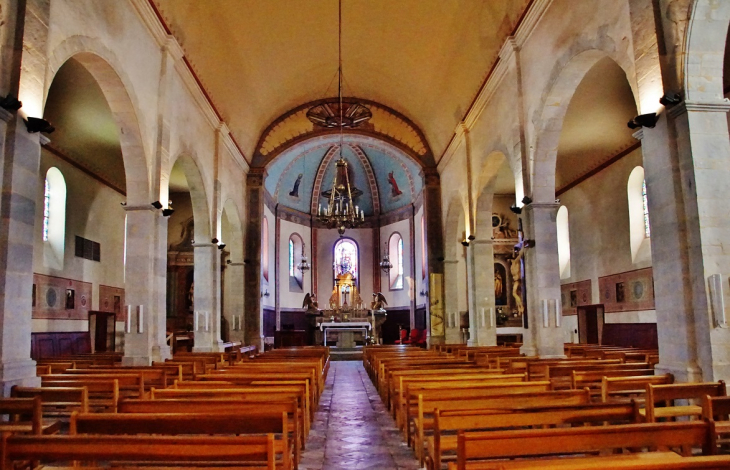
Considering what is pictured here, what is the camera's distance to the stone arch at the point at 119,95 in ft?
27.5

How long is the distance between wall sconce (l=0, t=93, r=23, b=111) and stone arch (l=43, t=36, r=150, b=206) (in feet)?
4.69

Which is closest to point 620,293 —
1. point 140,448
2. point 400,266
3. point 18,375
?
point 400,266

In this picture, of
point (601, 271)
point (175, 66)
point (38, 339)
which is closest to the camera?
point (175, 66)

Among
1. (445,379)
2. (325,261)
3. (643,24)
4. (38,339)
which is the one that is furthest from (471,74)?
(325,261)

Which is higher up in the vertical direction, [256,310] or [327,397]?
[256,310]

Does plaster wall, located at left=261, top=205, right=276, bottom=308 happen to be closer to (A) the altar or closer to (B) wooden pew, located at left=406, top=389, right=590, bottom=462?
(A) the altar

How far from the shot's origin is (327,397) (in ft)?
35.6

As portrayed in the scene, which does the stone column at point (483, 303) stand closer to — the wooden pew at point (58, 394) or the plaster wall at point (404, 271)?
the plaster wall at point (404, 271)

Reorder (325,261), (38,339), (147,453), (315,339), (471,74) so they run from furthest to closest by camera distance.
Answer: (325,261), (315,339), (471,74), (38,339), (147,453)

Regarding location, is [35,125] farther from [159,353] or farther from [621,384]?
[621,384]

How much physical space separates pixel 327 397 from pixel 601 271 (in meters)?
11.2

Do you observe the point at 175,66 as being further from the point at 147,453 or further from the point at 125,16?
the point at 147,453

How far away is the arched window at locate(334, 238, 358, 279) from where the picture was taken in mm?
29631

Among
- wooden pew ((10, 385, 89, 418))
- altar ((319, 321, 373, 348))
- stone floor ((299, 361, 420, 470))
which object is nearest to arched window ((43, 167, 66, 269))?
stone floor ((299, 361, 420, 470))
